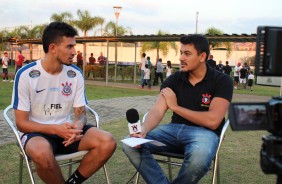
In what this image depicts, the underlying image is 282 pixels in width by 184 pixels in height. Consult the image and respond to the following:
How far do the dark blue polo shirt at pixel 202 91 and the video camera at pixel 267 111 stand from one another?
65.2 inches

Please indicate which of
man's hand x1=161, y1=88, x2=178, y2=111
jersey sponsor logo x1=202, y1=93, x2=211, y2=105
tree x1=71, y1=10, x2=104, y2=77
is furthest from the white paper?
tree x1=71, y1=10, x2=104, y2=77

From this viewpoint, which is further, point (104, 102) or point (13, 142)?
point (104, 102)

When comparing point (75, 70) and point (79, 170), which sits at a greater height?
point (75, 70)

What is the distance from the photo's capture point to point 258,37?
1.74 m

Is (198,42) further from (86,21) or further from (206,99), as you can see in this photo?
(86,21)

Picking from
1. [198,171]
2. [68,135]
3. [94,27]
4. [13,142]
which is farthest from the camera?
[94,27]

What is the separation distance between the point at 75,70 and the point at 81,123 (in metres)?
0.51

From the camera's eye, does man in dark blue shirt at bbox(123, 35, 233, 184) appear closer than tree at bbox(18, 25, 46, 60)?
Yes

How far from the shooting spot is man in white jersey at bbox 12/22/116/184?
320 cm

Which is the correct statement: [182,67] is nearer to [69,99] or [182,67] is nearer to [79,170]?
[69,99]

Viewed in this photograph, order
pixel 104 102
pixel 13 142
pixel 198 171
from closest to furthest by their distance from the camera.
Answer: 1. pixel 198 171
2. pixel 13 142
3. pixel 104 102

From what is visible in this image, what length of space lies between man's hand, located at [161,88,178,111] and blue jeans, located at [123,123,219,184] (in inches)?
7.5

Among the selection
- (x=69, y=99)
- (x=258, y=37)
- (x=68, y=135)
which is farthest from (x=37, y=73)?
(x=258, y=37)

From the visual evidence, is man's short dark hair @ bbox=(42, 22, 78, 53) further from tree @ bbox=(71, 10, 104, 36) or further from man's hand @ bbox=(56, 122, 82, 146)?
tree @ bbox=(71, 10, 104, 36)
